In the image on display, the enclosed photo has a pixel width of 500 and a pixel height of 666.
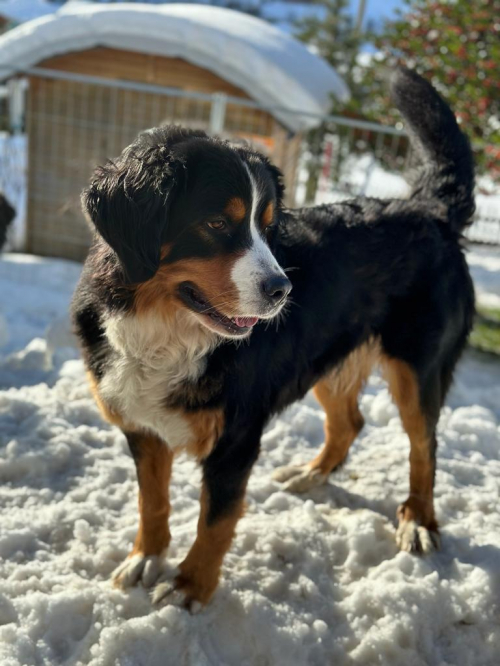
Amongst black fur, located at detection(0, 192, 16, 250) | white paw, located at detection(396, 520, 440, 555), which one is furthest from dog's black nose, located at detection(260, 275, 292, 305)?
black fur, located at detection(0, 192, 16, 250)

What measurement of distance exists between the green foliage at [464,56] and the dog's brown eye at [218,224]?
5.18 metres

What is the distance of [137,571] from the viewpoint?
291 centimetres

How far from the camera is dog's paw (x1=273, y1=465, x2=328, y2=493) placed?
3688mm

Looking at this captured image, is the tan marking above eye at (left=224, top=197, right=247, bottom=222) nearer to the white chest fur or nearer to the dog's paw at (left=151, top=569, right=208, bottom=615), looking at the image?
the white chest fur

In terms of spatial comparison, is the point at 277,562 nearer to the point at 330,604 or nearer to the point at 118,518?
the point at 330,604

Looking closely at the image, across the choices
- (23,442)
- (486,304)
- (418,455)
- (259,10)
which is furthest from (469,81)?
(259,10)

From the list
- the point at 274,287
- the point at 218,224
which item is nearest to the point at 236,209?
the point at 218,224

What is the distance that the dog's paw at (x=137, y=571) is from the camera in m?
2.88

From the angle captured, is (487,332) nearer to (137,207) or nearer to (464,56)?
(464,56)

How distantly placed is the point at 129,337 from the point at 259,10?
37.4 m

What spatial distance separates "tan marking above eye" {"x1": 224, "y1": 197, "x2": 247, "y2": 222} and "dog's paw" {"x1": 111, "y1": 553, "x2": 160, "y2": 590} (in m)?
1.54

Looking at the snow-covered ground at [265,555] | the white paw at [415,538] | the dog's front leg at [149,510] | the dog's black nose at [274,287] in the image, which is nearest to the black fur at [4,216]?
the snow-covered ground at [265,555]

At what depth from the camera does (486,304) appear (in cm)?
788

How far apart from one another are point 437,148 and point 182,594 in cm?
249
